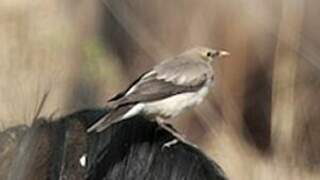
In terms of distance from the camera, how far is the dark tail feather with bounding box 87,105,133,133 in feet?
4.72

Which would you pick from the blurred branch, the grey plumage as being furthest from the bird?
the blurred branch

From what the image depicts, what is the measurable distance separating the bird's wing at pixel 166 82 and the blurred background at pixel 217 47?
1.18 ft

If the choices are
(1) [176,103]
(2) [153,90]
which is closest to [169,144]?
(2) [153,90]

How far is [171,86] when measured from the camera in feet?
6.92

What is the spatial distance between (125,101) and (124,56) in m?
0.96

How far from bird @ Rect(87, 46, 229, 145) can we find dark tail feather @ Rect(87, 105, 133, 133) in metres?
0.15

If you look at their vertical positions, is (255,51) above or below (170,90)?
below

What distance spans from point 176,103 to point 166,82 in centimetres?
8

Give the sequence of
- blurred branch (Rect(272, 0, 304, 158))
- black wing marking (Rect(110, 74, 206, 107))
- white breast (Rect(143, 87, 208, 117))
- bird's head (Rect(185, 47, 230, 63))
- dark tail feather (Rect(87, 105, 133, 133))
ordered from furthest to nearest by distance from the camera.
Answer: blurred branch (Rect(272, 0, 304, 158)), bird's head (Rect(185, 47, 230, 63)), white breast (Rect(143, 87, 208, 117)), black wing marking (Rect(110, 74, 206, 107)), dark tail feather (Rect(87, 105, 133, 133))

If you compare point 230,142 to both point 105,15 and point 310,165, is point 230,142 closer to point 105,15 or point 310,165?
point 310,165

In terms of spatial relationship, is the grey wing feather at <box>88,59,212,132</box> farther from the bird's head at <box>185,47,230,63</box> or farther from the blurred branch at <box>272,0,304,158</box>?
the blurred branch at <box>272,0,304,158</box>

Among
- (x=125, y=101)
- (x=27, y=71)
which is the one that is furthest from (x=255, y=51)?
(x=125, y=101)

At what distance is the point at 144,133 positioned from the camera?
150 cm

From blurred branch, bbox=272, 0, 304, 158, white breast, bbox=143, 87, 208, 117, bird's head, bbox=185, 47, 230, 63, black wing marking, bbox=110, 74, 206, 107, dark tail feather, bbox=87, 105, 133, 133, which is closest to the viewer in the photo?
dark tail feather, bbox=87, 105, 133, 133
